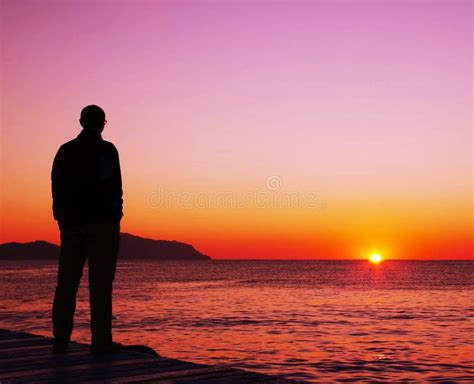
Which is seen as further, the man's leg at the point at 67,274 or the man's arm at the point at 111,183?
the man's leg at the point at 67,274

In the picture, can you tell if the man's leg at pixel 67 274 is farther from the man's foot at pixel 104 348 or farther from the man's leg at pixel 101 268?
the man's foot at pixel 104 348

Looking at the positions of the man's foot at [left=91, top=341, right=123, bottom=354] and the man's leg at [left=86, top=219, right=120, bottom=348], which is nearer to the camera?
the man's leg at [left=86, top=219, right=120, bottom=348]

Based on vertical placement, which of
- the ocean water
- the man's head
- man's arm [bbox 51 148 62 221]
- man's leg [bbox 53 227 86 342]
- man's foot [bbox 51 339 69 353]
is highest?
the man's head

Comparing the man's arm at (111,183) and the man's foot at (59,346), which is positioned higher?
the man's arm at (111,183)

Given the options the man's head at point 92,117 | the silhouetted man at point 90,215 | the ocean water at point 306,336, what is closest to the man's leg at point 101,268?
the silhouetted man at point 90,215

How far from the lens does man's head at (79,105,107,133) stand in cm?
644

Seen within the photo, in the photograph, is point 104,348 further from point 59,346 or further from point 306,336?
point 306,336

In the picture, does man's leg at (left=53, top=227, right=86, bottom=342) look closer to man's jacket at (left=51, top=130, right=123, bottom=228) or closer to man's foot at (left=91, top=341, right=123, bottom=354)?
man's jacket at (left=51, top=130, right=123, bottom=228)

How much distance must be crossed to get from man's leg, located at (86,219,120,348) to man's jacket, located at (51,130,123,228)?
0.13m

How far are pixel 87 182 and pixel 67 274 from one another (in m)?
1.07

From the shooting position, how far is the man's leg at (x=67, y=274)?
21.1 ft

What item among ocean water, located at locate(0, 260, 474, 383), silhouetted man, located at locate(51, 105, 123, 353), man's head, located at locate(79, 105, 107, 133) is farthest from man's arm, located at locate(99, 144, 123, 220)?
ocean water, located at locate(0, 260, 474, 383)

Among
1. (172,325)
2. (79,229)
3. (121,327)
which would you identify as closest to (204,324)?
(172,325)

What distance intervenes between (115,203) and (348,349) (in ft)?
44.4
